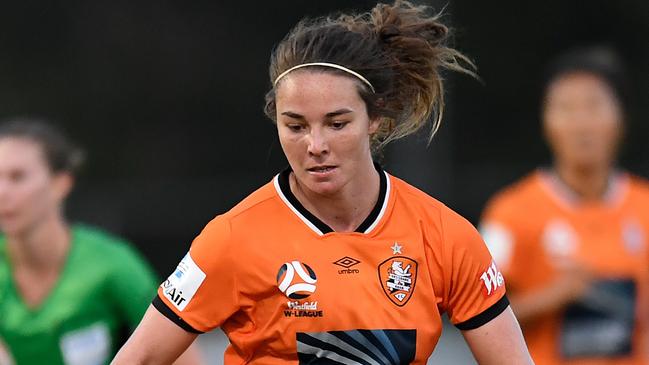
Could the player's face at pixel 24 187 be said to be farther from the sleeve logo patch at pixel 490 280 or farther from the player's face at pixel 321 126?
the sleeve logo patch at pixel 490 280

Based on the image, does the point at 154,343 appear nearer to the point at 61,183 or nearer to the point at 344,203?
the point at 344,203

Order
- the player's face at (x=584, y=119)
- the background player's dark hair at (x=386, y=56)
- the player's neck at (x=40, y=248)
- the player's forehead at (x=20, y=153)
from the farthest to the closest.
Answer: the player's face at (x=584, y=119)
the player's forehead at (x=20, y=153)
the player's neck at (x=40, y=248)
the background player's dark hair at (x=386, y=56)

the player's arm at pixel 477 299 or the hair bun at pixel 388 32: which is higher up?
the hair bun at pixel 388 32

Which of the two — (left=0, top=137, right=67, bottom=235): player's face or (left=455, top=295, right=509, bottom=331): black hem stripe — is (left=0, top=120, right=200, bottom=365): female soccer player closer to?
(left=0, top=137, right=67, bottom=235): player's face

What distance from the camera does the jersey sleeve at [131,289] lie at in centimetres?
504

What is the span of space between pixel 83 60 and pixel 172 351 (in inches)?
274

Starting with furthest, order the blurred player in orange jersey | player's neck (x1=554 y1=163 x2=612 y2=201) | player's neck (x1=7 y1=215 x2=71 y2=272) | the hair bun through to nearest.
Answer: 1. player's neck (x1=554 y1=163 x2=612 y2=201)
2. the blurred player in orange jersey
3. player's neck (x1=7 y1=215 x2=71 y2=272)
4. the hair bun

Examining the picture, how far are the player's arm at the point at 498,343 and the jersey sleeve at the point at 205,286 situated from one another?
2.07ft

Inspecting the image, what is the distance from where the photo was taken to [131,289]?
200 inches

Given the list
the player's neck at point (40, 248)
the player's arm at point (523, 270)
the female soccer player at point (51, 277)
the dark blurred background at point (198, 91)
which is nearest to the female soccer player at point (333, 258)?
the female soccer player at point (51, 277)

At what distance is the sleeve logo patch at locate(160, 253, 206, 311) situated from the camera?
3.43 meters

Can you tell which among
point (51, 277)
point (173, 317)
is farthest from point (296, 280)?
point (51, 277)

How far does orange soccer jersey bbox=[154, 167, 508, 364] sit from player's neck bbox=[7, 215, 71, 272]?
1904 millimetres

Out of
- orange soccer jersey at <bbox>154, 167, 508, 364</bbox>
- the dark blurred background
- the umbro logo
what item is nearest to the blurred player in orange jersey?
orange soccer jersey at <bbox>154, 167, 508, 364</bbox>
